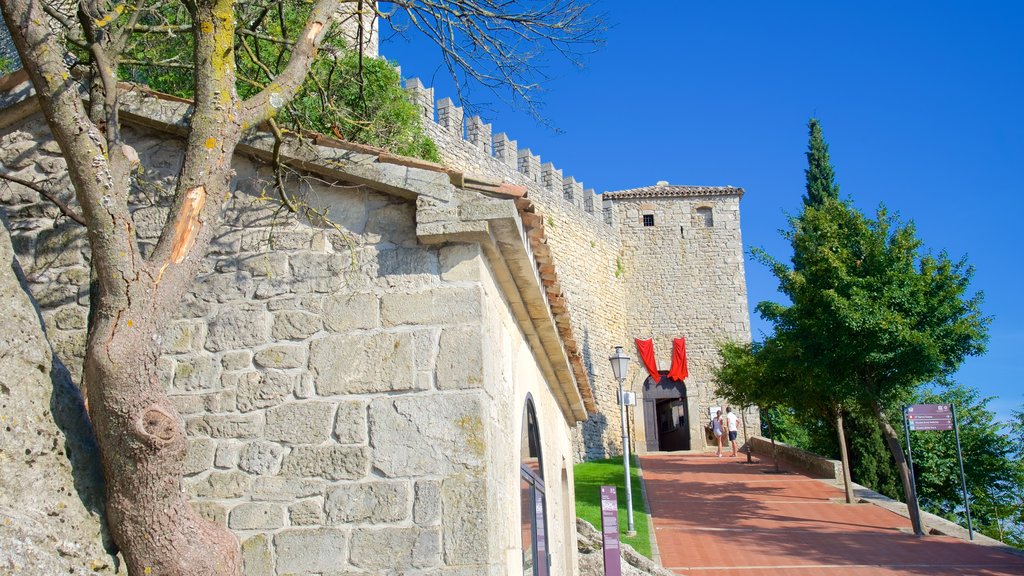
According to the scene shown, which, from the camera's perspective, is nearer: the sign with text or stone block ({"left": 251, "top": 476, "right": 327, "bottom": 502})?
stone block ({"left": 251, "top": 476, "right": 327, "bottom": 502})

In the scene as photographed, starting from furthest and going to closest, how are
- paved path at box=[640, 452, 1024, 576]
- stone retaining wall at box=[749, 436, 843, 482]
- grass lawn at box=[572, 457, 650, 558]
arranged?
stone retaining wall at box=[749, 436, 843, 482] → grass lawn at box=[572, 457, 650, 558] → paved path at box=[640, 452, 1024, 576]

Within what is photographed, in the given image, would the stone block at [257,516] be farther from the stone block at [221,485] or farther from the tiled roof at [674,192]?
the tiled roof at [674,192]

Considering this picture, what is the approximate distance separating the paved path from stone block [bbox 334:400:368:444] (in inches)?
363

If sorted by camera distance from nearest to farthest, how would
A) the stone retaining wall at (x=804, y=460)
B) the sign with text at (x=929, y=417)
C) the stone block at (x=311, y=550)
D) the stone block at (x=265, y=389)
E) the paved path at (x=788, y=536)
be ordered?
1. the stone block at (x=311, y=550)
2. the stone block at (x=265, y=389)
3. the paved path at (x=788, y=536)
4. the sign with text at (x=929, y=417)
5. the stone retaining wall at (x=804, y=460)

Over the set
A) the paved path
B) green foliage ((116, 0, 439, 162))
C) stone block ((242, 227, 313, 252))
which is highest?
green foliage ((116, 0, 439, 162))

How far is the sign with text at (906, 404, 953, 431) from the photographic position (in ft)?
51.8

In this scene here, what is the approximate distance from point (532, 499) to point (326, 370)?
2.78 metres

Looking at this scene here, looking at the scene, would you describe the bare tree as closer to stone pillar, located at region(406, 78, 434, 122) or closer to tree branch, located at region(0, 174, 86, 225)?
tree branch, located at region(0, 174, 86, 225)

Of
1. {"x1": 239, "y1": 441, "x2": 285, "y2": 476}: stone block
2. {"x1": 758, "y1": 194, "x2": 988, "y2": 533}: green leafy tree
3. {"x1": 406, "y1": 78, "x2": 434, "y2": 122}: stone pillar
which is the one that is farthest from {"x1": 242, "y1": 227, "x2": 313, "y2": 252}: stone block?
{"x1": 406, "y1": 78, "x2": 434, "y2": 122}: stone pillar

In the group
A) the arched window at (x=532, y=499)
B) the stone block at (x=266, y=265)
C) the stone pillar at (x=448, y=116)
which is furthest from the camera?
the stone pillar at (x=448, y=116)

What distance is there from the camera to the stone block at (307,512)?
14.5ft

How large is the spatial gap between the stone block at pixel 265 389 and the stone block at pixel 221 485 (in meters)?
0.36

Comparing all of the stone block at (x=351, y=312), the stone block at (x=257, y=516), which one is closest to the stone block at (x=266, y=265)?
the stone block at (x=351, y=312)

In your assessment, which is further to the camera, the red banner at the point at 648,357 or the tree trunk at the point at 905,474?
the red banner at the point at 648,357
